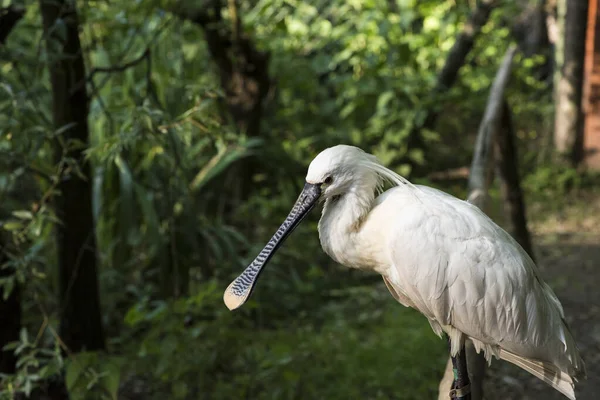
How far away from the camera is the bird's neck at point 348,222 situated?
246cm

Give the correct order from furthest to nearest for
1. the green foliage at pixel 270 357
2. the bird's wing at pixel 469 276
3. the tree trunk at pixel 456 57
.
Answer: the tree trunk at pixel 456 57 → the green foliage at pixel 270 357 → the bird's wing at pixel 469 276

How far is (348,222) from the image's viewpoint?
96.7 inches

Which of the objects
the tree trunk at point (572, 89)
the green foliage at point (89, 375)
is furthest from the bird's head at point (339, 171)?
the tree trunk at point (572, 89)

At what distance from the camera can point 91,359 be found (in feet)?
9.45

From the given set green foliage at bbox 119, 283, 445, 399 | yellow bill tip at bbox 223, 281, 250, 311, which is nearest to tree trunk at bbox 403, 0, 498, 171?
green foliage at bbox 119, 283, 445, 399

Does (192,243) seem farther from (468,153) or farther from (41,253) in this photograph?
(468,153)

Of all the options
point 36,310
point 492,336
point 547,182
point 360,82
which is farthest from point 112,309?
point 547,182

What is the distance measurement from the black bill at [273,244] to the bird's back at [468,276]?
212 mm

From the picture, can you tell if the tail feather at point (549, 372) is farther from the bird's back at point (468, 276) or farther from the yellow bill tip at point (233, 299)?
the yellow bill tip at point (233, 299)

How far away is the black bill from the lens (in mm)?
2422

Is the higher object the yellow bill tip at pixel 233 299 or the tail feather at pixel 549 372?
the yellow bill tip at pixel 233 299

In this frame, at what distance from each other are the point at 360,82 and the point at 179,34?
7.48ft

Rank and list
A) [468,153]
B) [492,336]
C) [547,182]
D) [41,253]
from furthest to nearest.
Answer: [468,153], [547,182], [41,253], [492,336]

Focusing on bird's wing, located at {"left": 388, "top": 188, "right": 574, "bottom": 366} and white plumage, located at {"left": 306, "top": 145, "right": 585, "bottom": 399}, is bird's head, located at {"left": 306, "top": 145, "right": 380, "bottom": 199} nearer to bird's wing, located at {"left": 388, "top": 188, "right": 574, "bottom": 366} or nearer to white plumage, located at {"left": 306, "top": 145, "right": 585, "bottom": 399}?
white plumage, located at {"left": 306, "top": 145, "right": 585, "bottom": 399}
